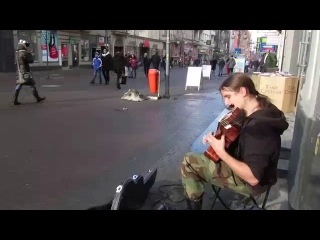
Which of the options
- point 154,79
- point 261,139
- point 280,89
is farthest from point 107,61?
point 261,139

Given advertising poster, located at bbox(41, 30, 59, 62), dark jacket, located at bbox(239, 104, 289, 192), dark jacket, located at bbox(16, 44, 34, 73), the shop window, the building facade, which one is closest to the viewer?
dark jacket, located at bbox(239, 104, 289, 192)

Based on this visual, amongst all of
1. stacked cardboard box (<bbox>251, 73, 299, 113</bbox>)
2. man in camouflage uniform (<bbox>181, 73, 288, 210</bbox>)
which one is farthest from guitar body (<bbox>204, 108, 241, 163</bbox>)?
stacked cardboard box (<bbox>251, 73, 299, 113</bbox>)

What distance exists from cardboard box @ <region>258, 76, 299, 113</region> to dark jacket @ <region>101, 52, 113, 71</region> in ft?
36.7

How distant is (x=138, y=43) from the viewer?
43.7 metres

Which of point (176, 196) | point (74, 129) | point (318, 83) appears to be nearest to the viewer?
point (318, 83)

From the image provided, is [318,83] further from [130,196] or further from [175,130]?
[175,130]

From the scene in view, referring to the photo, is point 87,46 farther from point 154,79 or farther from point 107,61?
point 154,79

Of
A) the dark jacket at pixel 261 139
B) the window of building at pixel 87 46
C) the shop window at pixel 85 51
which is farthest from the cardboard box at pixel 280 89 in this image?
the shop window at pixel 85 51

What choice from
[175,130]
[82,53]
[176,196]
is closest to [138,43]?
[82,53]

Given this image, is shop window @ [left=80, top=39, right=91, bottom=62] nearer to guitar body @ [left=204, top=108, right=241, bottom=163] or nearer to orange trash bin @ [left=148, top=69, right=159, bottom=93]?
orange trash bin @ [left=148, top=69, right=159, bottom=93]

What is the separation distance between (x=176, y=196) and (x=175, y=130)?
3366mm

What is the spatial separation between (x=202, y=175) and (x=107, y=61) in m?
14.7

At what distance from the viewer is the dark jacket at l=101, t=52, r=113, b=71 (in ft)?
54.5

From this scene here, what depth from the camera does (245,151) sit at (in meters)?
2.42
